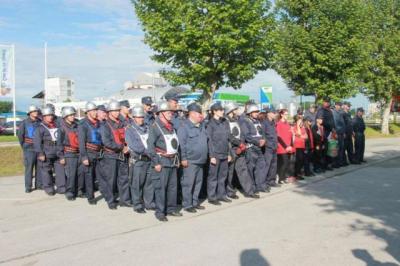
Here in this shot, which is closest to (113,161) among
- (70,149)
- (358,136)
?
(70,149)

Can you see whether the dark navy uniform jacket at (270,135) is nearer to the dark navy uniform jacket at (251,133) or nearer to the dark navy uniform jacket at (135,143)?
the dark navy uniform jacket at (251,133)

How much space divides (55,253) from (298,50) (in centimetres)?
1904

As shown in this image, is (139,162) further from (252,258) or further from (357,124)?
(357,124)

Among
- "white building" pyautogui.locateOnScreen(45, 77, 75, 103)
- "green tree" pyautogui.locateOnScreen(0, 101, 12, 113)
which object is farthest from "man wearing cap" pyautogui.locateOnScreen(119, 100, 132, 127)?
"green tree" pyautogui.locateOnScreen(0, 101, 12, 113)

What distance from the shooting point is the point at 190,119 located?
898cm

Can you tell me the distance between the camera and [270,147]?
1109 centimetres

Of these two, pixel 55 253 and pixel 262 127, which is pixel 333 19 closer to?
pixel 262 127

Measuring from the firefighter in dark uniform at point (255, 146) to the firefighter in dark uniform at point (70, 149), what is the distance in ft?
11.5

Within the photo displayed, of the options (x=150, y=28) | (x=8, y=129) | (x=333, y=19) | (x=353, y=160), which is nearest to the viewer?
(x=353, y=160)

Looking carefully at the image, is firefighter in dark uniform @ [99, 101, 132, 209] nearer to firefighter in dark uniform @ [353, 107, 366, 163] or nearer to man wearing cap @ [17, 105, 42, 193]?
man wearing cap @ [17, 105, 42, 193]

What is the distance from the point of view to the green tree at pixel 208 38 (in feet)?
63.3

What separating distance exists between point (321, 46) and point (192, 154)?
15665 mm

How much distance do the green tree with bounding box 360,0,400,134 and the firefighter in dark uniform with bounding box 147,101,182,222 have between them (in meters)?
28.1

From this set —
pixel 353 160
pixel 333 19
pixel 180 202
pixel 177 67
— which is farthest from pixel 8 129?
pixel 180 202
